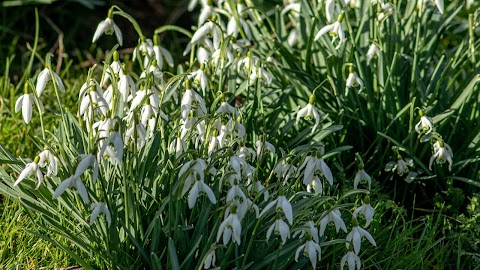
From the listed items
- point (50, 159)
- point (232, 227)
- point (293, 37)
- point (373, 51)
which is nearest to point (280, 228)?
point (232, 227)

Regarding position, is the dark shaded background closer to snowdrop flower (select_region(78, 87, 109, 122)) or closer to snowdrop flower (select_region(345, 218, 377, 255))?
snowdrop flower (select_region(78, 87, 109, 122))

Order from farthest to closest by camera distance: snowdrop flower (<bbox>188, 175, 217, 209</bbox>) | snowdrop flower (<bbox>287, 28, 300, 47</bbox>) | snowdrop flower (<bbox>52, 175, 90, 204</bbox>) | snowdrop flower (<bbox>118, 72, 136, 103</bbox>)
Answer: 1. snowdrop flower (<bbox>287, 28, 300, 47</bbox>)
2. snowdrop flower (<bbox>118, 72, 136, 103</bbox>)
3. snowdrop flower (<bbox>188, 175, 217, 209</bbox>)
4. snowdrop flower (<bbox>52, 175, 90, 204</bbox>)

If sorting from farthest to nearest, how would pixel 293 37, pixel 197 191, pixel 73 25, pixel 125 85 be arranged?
1. pixel 73 25
2. pixel 293 37
3. pixel 125 85
4. pixel 197 191

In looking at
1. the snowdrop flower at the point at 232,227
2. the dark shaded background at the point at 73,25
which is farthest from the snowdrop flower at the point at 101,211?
the dark shaded background at the point at 73,25

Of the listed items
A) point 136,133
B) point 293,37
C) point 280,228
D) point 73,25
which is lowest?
point 73,25

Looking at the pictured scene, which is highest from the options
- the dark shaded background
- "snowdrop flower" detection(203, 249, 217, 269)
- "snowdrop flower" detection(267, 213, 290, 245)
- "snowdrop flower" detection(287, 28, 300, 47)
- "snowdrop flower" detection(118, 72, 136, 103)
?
"snowdrop flower" detection(118, 72, 136, 103)

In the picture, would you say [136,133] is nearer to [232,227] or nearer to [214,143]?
[214,143]

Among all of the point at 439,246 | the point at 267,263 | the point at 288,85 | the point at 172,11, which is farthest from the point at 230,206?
the point at 172,11

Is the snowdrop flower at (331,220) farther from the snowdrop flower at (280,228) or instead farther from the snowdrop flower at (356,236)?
the snowdrop flower at (280,228)

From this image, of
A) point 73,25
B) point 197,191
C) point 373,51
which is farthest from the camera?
point 73,25

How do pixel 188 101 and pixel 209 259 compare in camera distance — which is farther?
pixel 188 101

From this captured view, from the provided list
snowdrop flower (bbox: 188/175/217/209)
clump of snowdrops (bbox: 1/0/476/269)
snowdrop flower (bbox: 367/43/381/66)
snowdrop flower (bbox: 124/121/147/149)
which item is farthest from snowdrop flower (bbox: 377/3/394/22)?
snowdrop flower (bbox: 188/175/217/209)

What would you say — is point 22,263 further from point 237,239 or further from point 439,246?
point 439,246

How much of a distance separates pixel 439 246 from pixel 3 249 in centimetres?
168
